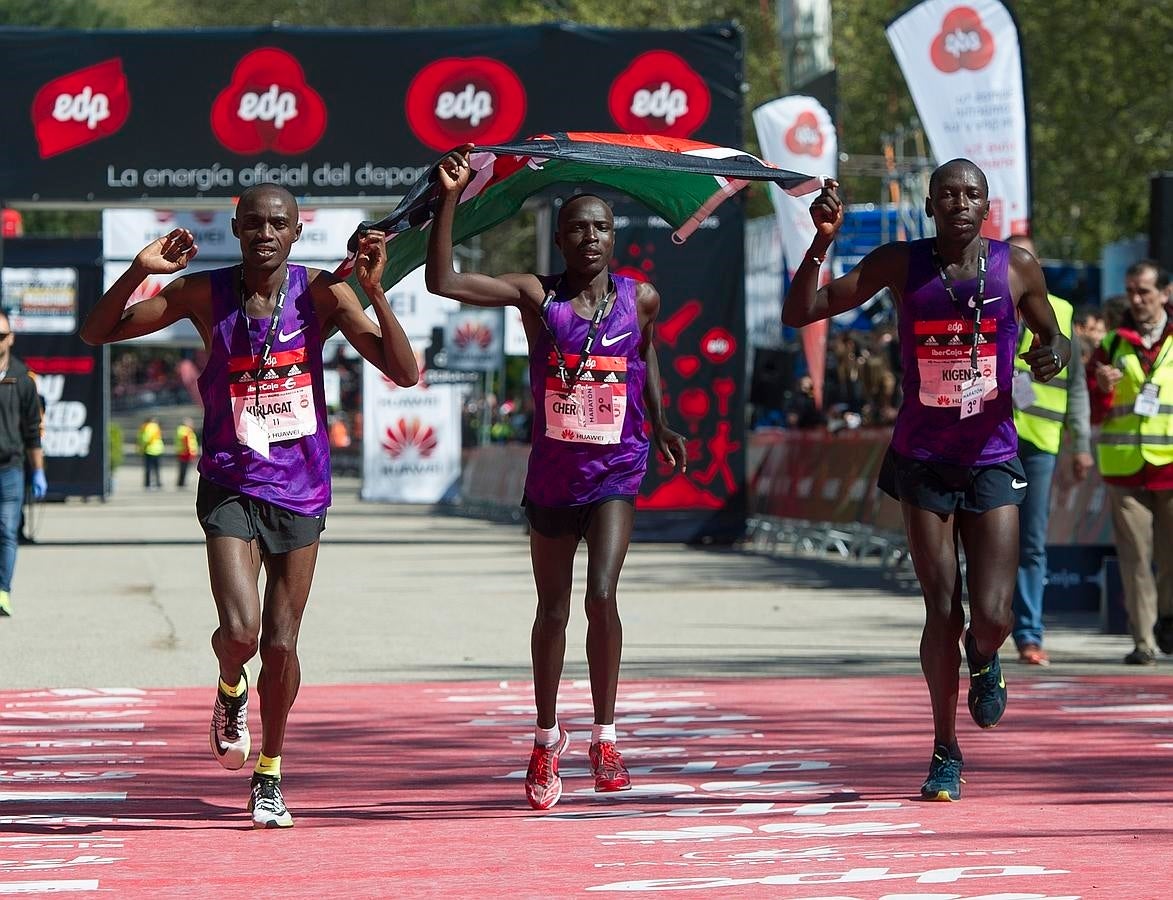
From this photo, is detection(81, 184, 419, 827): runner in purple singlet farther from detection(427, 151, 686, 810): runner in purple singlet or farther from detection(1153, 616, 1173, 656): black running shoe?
detection(1153, 616, 1173, 656): black running shoe

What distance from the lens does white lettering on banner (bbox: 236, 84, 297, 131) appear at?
2283 cm

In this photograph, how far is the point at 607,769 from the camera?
24.9ft

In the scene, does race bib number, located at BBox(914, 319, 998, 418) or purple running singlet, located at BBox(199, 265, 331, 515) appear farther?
race bib number, located at BBox(914, 319, 998, 418)

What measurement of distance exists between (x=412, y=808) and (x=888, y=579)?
478 inches

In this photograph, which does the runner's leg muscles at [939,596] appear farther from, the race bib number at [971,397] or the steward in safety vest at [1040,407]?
the steward in safety vest at [1040,407]

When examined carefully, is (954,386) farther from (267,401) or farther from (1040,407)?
(1040,407)

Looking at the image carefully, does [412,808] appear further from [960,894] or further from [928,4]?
[928,4]

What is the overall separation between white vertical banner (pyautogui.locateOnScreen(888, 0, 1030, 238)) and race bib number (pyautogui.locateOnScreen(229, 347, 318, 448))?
36.8 ft

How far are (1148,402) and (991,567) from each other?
196 inches

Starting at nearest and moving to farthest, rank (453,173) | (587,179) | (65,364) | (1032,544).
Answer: (453,173)
(587,179)
(1032,544)
(65,364)

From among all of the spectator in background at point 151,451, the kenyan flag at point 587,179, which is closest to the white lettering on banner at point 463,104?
the kenyan flag at point 587,179

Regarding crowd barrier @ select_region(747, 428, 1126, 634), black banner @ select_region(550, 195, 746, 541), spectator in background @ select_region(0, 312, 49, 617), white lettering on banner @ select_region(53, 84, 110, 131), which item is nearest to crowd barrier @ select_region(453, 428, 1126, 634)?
crowd barrier @ select_region(747, 428, 1126, 634)

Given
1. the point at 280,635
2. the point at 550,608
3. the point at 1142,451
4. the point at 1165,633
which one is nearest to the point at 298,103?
the point at 1142,451

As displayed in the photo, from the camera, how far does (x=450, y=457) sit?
127 ft
